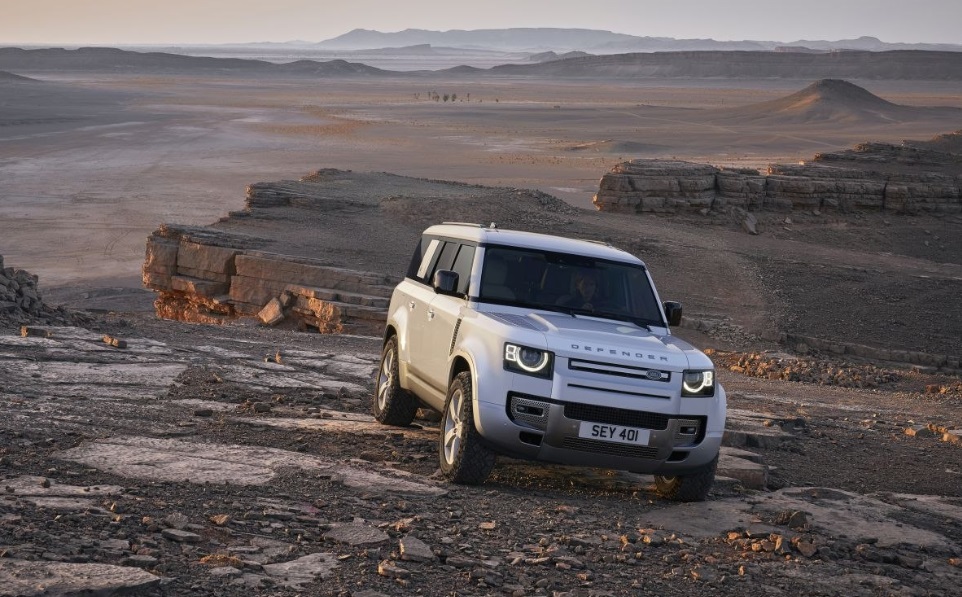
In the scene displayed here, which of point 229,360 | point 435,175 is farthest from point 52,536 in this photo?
point 435,175

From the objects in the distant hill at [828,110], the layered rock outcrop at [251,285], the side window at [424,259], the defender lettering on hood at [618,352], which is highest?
the distant hill at [828,110]

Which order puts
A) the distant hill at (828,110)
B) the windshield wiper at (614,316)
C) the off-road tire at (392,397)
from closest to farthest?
the windshield wiper at (614,316) < the off-road tire at (392,397) < the distant hill at (828,110)

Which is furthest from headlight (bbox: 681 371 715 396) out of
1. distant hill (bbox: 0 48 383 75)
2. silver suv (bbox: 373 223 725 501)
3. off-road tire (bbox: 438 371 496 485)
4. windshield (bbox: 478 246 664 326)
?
distant hill (bbox: 0 48 383 75)

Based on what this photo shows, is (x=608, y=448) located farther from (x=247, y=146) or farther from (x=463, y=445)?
(x=247, y=146)

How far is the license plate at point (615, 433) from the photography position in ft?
26.4

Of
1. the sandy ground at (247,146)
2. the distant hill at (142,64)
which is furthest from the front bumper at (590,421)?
the distant hill at (142,64)

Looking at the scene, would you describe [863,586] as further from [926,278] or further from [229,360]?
[926,278]

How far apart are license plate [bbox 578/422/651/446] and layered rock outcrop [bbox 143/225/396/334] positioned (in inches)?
463

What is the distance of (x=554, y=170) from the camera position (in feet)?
165

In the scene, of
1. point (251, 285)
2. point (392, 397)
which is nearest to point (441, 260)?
point (392, 397)

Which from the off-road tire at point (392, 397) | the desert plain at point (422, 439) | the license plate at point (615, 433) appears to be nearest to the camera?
the desert plain at point (422, 439)

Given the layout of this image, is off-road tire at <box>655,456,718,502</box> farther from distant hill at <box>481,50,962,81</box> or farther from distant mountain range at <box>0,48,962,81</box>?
distant hill at <box>481,50,962,81</box>

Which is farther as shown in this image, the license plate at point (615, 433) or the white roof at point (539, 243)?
the white roof at point (539, 243)

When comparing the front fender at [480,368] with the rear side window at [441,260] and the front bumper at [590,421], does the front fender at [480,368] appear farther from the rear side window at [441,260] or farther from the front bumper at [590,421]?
the rear side window at [441,260]
